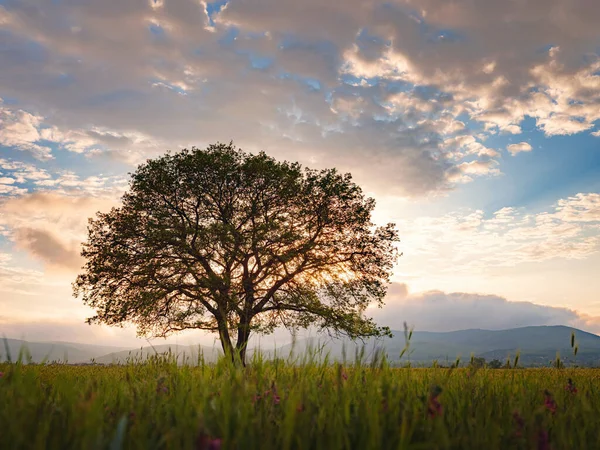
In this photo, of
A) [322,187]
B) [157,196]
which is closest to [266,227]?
[322,187]

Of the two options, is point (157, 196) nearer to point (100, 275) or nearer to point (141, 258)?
point (141, 258)

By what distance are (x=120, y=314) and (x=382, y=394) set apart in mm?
26532

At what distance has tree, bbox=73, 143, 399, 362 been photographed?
26.3m

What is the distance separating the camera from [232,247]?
2633 cm

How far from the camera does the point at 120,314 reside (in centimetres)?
2748

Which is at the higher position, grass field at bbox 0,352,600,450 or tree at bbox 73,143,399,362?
tree at bbox 73,143,399,362

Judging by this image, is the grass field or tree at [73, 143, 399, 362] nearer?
the grass field

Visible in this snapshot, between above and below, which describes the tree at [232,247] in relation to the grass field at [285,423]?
above

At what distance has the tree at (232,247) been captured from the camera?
2634 centimetres

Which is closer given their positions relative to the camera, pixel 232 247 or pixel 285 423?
pixel 285 423

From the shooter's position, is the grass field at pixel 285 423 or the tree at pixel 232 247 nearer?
the grass field at pixel 285 423

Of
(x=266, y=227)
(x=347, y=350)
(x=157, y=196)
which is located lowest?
(x=347, y=350)

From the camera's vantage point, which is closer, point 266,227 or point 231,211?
point 266,227

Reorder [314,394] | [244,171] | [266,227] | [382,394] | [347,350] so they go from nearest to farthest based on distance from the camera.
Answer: [382,394] → [314,394] → [347,350] → [266,227] → [244,171]
